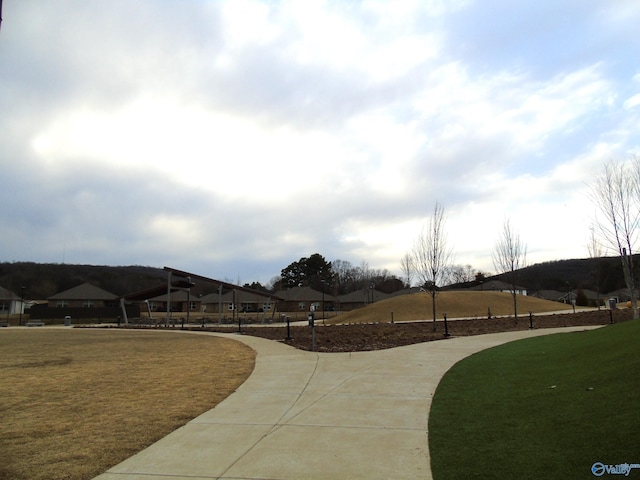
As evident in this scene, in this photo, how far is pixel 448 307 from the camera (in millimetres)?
51594

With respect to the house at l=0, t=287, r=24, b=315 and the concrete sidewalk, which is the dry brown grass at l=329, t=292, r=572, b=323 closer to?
the concrete sidewalk

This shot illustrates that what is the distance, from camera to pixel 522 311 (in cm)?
5034

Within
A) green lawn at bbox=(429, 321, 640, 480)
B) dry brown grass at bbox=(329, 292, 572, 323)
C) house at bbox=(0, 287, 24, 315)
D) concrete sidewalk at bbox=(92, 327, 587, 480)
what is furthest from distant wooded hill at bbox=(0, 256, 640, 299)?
concrete sidewalk at bbox=(92, 327, 587, 480)

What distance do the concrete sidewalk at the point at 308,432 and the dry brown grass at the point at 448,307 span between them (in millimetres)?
36997

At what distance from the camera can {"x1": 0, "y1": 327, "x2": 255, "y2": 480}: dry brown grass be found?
525 cm

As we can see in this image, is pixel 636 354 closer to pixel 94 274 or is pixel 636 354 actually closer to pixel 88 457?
pixel 88 457

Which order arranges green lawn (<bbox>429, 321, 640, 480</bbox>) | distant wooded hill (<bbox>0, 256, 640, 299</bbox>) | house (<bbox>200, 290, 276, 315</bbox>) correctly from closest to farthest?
green lawn (<bbox>429, 321, 640, 480</bbox>)
house (<bbox>200, 290, 276, 315</bbox>)
distant wooded hill (<bbox>0, 256, 640, 299</bbox>)

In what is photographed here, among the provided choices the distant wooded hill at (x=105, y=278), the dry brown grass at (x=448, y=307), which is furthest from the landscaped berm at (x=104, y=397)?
the distant wooded hill at (x=105, y=278)

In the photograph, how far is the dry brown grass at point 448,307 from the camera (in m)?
48.1

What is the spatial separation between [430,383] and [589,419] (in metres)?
4.21

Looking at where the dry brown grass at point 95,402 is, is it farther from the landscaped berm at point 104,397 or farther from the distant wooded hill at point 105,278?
the distant wooded hill at point 105,278

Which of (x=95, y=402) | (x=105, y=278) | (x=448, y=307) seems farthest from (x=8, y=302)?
(x=95, y=402)

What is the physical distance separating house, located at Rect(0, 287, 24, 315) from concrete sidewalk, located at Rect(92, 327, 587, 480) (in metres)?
79.2

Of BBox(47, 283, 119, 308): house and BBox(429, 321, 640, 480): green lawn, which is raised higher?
BBox(47, 283, 119, 308): house
